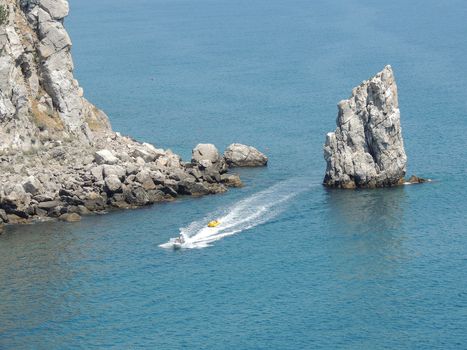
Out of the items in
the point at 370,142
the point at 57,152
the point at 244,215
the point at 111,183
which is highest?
the point at 370,142

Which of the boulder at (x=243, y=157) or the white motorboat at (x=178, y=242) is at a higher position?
the boulder at (x=243, y=157)

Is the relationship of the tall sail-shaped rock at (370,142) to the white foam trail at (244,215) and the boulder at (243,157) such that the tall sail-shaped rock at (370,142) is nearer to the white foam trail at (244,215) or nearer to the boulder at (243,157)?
the white foam trail at (244,215)

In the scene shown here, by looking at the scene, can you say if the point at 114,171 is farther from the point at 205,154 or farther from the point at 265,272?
the point at 265,272

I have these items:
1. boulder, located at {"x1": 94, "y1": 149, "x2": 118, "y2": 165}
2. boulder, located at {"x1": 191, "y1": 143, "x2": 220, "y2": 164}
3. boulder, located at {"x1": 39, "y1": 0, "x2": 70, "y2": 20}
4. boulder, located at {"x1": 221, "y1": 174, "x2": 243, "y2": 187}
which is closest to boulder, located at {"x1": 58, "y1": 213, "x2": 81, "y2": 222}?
boulder, located at {"x1": 94, "y1": 149, "x2": 118, "y2": 165}

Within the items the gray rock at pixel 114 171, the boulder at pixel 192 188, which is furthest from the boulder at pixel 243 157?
the gray rock at pixel 114 171

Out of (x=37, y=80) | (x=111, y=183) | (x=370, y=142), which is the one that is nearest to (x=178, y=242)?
(x=111, y=183)

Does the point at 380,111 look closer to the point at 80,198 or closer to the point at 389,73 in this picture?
the point at 389,73

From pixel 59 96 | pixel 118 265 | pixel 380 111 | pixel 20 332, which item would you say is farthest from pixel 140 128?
pixel 20 332

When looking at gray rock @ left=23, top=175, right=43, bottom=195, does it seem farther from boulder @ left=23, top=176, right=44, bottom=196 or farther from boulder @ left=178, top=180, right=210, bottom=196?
boulder @ left=178, top=180, right=210, bottom=196
